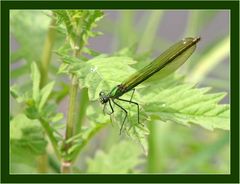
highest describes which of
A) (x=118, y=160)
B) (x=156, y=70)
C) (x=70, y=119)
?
(x=156, y=70)

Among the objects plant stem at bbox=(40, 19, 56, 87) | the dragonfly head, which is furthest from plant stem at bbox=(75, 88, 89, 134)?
the dragonfly head

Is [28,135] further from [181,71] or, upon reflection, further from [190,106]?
[181,71]

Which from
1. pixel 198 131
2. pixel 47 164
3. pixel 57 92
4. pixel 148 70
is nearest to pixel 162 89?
pixel 148 70

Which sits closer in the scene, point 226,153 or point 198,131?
point 226,153

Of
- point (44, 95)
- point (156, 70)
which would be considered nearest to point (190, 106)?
point (156, 70)

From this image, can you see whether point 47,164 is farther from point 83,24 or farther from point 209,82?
point 209,82

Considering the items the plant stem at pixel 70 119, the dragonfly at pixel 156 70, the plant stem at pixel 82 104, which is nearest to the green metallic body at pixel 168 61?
the dragonfly at pixel 156 70

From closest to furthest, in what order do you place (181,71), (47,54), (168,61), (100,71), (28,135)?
(100,71), (168,61), (28,135), (47,54), (181,71)
